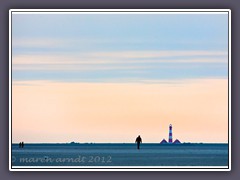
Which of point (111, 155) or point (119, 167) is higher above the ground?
point (111, 155)

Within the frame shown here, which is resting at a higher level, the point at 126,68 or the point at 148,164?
the point at 126,68

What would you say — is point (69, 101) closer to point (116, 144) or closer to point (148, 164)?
point (116, 144)

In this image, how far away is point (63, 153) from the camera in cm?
587

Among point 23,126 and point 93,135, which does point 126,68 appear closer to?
point 93,135

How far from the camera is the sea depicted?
19.0 ft

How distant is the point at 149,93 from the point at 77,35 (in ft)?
3.16

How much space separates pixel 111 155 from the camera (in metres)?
5.96

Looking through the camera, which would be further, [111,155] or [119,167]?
[111,155]

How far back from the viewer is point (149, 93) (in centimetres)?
598

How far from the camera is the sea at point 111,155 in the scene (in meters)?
5.80

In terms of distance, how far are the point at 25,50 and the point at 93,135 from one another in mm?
1128

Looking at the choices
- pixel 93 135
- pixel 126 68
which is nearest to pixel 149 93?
pixel 126 68

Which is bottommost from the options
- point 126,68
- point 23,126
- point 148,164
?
point 148,164

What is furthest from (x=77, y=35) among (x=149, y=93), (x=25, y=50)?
(x=149, y=93)
